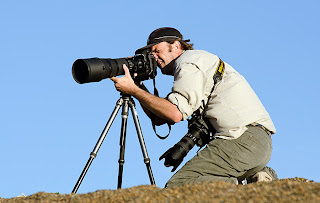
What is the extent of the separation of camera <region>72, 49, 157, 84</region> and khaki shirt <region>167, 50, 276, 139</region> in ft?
2.07

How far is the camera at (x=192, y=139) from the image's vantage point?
5500 millimetres

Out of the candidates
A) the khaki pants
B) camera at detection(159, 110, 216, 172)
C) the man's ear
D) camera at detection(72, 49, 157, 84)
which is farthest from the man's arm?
the man's ear

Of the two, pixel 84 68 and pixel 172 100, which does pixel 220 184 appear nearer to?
pixel 172 100

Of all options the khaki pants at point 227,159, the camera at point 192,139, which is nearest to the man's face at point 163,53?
the camera at point 192,139

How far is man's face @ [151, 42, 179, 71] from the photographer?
6.18m

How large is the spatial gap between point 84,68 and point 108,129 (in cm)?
91

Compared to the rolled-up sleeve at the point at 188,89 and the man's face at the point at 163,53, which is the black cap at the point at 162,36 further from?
the rolled-up sleeve at the point at 188,89

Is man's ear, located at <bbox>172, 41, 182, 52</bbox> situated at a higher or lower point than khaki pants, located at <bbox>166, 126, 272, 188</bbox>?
higher

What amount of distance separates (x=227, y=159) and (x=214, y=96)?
0.82 meters

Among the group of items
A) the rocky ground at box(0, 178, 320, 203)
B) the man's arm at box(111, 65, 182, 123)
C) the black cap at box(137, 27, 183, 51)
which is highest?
the black cap at box(137, 27, 183, 51)

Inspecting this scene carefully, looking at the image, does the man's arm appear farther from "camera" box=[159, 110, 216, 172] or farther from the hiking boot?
the hiking boot

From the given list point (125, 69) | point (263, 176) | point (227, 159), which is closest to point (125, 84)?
point (125, 69)

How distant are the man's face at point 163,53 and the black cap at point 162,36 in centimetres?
7

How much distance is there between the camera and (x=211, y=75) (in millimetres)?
5332
